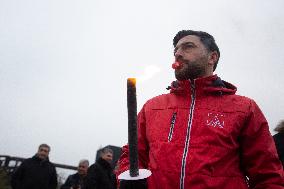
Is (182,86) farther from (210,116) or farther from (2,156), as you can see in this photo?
(2,156)

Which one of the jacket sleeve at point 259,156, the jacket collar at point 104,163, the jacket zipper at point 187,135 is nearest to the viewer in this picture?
the jacket zipper at point 187,135

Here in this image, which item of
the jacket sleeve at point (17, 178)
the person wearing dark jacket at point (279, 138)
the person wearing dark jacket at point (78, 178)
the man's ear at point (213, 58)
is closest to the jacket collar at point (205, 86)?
the man's ear at point (213, 58)

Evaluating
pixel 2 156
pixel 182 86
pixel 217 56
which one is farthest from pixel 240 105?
pixel 2 156

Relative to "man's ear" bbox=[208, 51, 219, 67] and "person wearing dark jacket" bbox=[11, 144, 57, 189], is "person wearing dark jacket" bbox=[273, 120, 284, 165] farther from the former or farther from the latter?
"person wearing dark jacket" bbox=[11, 144, 57, 189]

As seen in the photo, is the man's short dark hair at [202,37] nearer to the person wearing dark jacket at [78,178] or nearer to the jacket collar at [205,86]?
the jacket collar at [205,86]

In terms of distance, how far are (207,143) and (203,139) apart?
4cm

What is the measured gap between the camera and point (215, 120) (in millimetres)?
2613

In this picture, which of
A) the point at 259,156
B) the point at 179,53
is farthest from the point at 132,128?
the point at 179,53

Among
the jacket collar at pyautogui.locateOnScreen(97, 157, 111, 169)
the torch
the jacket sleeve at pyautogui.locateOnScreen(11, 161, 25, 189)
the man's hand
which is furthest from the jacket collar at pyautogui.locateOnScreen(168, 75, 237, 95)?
the jacket sleeve at pyautogui.locateOnScreen(11, 161, 25, 189)

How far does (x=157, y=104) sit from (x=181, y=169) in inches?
29.2

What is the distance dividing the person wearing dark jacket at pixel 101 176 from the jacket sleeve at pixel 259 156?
14.5 feet

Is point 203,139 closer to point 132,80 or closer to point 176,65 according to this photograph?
point 176,65

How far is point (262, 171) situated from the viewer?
98.2 inches

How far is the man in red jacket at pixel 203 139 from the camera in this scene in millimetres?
2383
